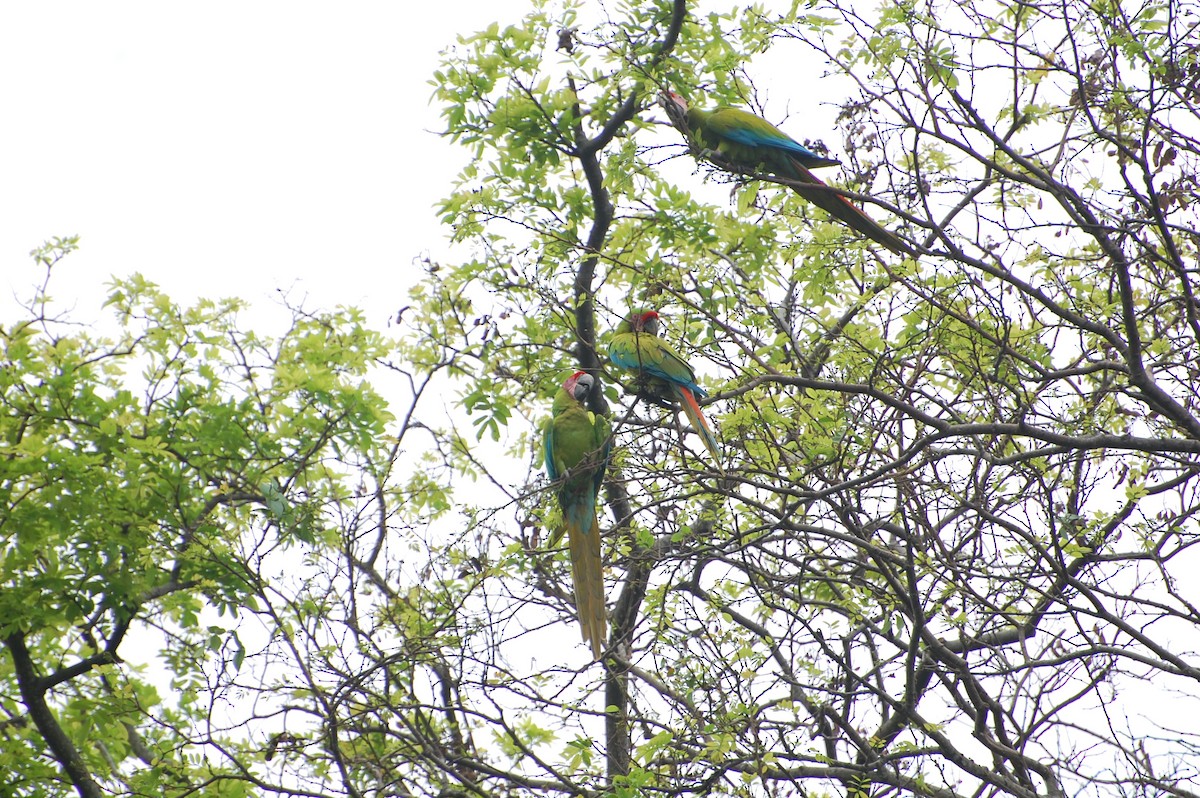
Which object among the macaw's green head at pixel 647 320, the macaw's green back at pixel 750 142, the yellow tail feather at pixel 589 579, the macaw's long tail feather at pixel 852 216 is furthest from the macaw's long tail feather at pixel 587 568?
the macaw's green back at pixel 750 142

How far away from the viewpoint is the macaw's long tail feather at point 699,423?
18.0ft

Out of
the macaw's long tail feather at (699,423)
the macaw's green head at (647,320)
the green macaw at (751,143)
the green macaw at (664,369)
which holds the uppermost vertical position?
the green macaw at (751,143)

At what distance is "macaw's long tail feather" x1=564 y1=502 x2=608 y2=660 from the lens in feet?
17.9

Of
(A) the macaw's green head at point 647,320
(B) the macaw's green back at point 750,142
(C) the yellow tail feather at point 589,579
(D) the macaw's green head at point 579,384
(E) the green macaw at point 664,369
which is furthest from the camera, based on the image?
(D) the macaw's green head at point 579,384

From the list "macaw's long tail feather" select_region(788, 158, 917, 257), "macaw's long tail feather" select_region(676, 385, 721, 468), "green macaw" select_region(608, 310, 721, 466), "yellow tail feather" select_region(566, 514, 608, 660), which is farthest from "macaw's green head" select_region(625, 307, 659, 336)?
"macaw's long tail feather" select_region(788, 158, 917, 257)

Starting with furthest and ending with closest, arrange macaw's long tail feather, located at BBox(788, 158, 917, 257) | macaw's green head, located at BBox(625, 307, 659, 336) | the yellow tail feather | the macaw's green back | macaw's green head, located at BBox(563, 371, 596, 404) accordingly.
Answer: macaw's green head, located at BBox(563, 371, 596, 404), macaw's green head, located at BBox(625, 307, 659, 336), the macaw's green back, the yellow tail feather, macaw's long tail feather, located at BBox(788, 158, 917, 257)

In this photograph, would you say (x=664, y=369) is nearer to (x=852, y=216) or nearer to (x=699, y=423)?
(x=699, y=423)

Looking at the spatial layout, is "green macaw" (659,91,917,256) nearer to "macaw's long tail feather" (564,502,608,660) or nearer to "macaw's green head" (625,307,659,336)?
"macaw's green head" (625,307,659,336)

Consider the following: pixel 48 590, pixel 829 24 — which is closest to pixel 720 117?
pixel 829 24

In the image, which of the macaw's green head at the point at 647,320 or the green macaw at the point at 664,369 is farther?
the macaw's green head at the point at 647,320

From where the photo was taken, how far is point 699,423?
575cm

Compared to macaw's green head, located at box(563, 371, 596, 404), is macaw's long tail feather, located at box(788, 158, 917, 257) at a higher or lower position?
lower

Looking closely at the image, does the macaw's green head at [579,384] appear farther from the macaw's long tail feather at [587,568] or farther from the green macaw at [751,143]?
the green macaw at [751,143]

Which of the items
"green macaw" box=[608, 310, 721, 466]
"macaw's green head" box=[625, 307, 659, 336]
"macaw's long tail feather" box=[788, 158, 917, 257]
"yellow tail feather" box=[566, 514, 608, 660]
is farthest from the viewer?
"macaw's green head" box=[625, 307, 659, 336]
